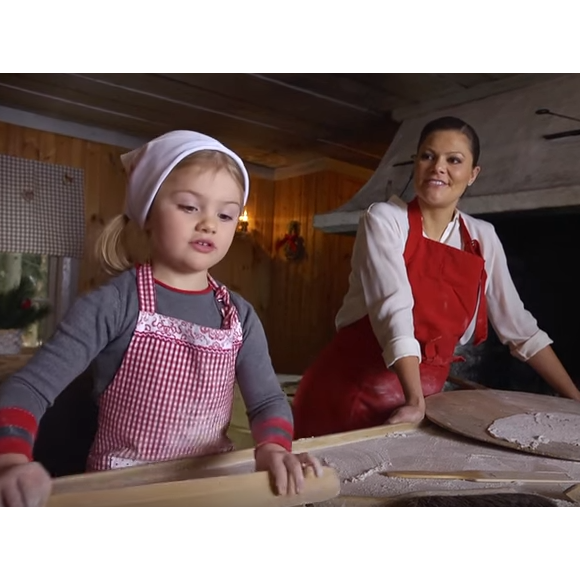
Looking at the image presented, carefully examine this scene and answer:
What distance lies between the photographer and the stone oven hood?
1344mm

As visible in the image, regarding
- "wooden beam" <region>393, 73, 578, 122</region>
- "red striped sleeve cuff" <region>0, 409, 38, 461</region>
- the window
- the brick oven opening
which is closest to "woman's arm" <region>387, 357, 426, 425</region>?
"red striped sleeve cuff" <region>0, 409, 38, 461</region>

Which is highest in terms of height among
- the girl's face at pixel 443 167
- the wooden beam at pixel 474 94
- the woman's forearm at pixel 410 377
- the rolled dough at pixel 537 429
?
the wooden beam at pixel 474 94

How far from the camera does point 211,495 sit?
0.39 m

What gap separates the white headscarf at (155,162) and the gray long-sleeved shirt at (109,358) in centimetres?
7

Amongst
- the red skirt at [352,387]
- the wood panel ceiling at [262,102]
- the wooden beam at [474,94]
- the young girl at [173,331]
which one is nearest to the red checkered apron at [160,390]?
the young girl at [173,331]

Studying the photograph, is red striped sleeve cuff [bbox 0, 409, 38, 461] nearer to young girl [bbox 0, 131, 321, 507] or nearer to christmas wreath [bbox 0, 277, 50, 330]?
young girl [bbox 0, 131, 321, 507]

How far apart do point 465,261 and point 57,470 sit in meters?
0.68

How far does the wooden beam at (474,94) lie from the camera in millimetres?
1562

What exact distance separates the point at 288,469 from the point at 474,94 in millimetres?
1538

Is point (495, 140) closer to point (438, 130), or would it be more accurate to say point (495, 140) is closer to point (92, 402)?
point (438, 130)

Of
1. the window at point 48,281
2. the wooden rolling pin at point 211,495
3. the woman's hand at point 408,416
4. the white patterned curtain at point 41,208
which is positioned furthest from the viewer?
the window at point 48,281

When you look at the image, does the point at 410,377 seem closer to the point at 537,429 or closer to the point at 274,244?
the point at 537,429

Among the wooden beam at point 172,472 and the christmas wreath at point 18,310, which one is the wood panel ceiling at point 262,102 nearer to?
the christmas wreath at point 18,310

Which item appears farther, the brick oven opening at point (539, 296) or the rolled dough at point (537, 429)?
the brick oven opening at point (539, 296)
